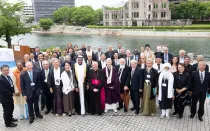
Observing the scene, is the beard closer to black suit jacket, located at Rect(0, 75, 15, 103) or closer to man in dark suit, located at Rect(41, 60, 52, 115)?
man in dark suit, located at Rect(41, 60, 52, 115)

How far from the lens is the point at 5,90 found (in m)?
5.35

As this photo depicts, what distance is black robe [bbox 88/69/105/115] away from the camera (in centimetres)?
618

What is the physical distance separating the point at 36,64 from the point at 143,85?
389 cm

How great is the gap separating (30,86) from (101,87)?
2.12m

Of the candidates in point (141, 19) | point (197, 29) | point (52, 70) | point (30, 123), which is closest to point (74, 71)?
point (52, 70)

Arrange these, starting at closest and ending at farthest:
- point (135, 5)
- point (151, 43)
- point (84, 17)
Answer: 1. point (151, 43)
2. point (135, 5)
3. point (84, 17)

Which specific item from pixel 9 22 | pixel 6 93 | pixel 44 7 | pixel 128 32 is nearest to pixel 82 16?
pixel 128 32

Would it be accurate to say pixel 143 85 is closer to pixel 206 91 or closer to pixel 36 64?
pixel 206 91

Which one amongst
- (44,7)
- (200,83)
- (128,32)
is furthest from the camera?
(44,7)

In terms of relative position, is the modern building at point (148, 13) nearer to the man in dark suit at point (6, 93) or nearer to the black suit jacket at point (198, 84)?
the black suit jacket at point (198, 84)

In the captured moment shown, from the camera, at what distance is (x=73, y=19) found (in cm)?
8712

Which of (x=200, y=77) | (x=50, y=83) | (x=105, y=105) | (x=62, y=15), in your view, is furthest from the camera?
(x=62, y=15)

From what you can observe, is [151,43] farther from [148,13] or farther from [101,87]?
[101,87]

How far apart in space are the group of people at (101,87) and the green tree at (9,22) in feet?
43.4
